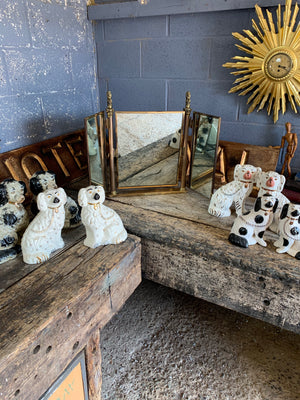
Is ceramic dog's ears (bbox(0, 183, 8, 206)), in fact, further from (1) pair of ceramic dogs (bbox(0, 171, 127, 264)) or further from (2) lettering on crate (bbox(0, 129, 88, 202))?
(2) lettering on crate (bbox(0, 129, 88, 202))

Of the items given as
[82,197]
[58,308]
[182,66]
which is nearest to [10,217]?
[82,197]

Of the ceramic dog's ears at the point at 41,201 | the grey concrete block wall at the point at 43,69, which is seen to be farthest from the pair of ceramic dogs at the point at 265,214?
the grey concrete block wall at the point at 43,69

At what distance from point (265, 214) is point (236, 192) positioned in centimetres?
20

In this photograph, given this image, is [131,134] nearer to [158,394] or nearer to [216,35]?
[216,35]

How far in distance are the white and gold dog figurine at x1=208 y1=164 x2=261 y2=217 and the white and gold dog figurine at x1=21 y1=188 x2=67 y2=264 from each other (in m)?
0.68

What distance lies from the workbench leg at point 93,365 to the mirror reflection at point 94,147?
2.42 ft

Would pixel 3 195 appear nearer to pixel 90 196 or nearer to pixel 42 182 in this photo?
pixel 42 182

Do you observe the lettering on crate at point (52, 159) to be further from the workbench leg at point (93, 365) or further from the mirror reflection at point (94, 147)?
the workbench leg at point (93, 365)

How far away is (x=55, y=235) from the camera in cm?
118

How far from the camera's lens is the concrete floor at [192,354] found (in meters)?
1.34

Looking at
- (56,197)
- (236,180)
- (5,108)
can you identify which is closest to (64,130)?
(5,108)

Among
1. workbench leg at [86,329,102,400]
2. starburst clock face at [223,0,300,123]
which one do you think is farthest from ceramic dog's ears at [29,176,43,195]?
starburst clock face at [223,0,300,123]

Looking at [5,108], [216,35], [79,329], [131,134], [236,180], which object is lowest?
[79,329]

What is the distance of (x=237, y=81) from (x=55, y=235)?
4.09ft
